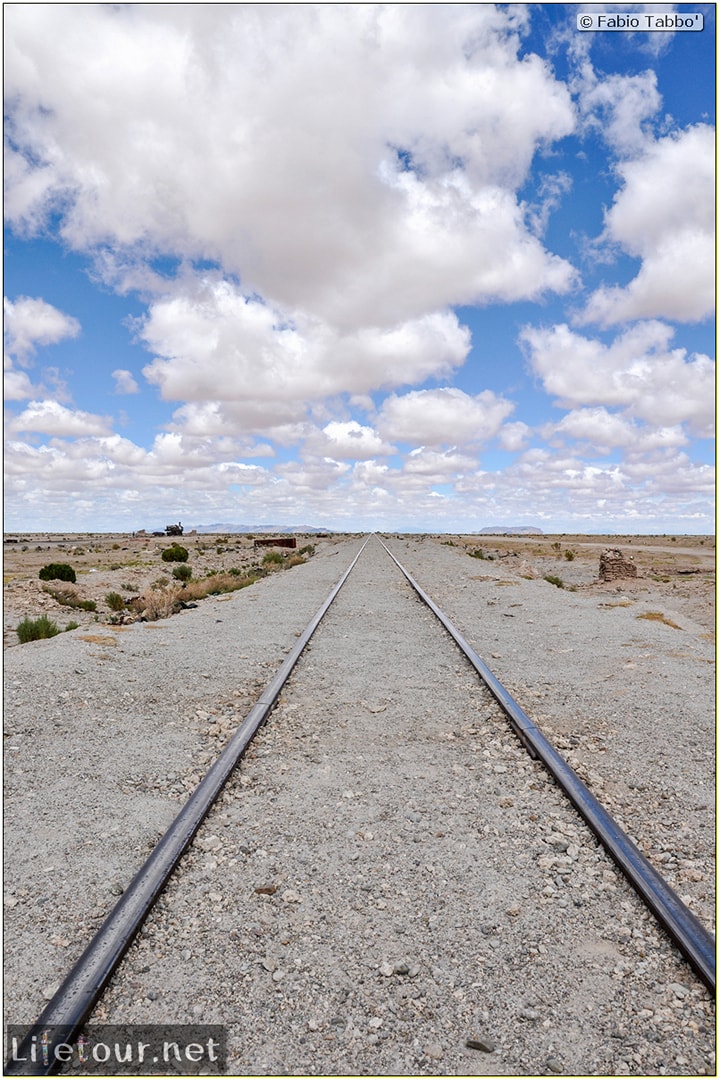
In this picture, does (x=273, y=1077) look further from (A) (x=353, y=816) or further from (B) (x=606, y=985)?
(A) (x=353, y=816)

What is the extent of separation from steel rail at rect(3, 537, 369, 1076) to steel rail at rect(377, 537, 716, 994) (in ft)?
8.31

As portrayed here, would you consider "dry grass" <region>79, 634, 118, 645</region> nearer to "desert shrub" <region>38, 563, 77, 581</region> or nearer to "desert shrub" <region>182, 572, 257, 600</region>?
"desert shrub" <region>182, 572, 257, 600</region>

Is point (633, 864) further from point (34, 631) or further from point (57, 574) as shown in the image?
point (57, 574)

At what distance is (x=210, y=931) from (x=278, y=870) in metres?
0.62

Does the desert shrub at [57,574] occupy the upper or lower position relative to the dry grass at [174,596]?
upper

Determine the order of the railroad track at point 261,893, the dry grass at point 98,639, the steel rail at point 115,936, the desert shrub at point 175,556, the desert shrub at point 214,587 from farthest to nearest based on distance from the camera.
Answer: the desert shrub at point 175,556 < the desert shrub at point 214,587 < the dry grass at point 98,639 < the railroad track at point 261,893 < the steel rail at point 115,936

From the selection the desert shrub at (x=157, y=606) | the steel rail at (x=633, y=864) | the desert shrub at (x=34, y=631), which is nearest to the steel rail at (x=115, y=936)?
the steel rail at (x=633, y=864)

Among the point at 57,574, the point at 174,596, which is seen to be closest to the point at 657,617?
the point at 174,596

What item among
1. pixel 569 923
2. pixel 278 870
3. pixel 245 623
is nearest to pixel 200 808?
pixel 278 870

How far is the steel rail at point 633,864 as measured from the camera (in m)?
2.97

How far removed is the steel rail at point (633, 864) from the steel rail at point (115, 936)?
2533 millimetres

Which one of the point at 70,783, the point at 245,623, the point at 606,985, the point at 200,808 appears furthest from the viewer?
the point at 245,623

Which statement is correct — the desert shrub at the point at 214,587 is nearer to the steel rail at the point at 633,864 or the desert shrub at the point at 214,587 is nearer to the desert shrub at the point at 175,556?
the steel rail at the point at 633,864

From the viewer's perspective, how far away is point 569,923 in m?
3.29
